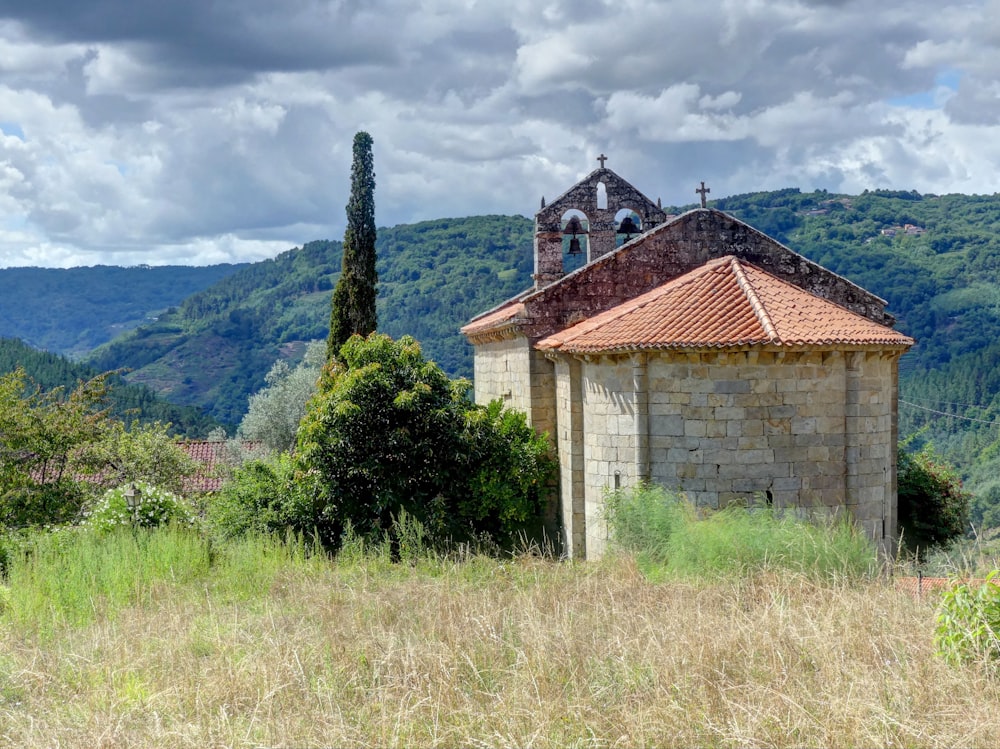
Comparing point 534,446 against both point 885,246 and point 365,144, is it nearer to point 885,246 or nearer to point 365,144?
point 365,144

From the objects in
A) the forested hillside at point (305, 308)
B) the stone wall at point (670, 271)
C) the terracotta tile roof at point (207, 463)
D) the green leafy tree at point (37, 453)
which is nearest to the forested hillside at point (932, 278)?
the forested hillside at point (305, 308)

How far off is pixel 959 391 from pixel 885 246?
1550 inches

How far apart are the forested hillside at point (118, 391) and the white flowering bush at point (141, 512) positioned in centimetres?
4500

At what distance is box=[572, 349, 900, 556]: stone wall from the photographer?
13.5 meters

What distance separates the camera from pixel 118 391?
66750 mm

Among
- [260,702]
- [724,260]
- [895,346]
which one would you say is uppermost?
[724,260]

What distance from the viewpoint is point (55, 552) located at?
11.9 meters

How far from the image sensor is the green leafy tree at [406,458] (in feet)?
51.4

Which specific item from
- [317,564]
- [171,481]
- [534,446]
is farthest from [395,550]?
[171,481]

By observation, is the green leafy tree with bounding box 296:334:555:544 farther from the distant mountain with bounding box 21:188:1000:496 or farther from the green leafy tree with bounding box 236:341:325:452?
the distant mountain with bounding box 21:188:1000:496

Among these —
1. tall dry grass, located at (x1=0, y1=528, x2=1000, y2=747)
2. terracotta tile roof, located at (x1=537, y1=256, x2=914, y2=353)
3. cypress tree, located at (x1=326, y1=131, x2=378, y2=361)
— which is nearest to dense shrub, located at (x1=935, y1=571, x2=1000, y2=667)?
tall dry grass, located at (x1=0, y1=528, x2=1000, y2=747)

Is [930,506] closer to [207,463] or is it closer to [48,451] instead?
[48,451]

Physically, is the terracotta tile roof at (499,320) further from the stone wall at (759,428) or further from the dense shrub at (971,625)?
the dense shrub at (971,625)

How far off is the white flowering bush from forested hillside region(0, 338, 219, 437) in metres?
45.0
